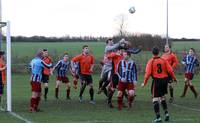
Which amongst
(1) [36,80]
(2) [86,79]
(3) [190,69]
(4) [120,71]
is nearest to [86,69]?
(2) [86,79]

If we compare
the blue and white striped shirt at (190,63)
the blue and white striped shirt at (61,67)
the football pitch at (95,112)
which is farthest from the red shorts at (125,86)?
the blue and white striped shirt at (190,63)

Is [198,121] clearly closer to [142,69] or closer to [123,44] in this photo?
[123,44]

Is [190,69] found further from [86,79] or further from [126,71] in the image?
[126,71]

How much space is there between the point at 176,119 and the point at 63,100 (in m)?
8.57

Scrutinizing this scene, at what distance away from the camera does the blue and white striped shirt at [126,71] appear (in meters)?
20.8

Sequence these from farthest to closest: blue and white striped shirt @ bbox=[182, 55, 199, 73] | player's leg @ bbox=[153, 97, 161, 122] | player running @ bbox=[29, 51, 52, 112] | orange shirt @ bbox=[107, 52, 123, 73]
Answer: blue and white striped shirt @ bbox=[182, 55, 199, 73] < orange shirt @ bbox=[107, 52, 123, 73] < player running @ bbox=[29, 51, 52, 112] < player's leg @ bbox=[153, 97, 161, 122]

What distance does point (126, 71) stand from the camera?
2073 centimetres

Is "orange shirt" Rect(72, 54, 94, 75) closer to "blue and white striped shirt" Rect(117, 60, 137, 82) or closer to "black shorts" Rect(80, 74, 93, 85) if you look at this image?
"black shorts" Rect(80, 74, 93, 85)

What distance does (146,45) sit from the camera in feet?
228

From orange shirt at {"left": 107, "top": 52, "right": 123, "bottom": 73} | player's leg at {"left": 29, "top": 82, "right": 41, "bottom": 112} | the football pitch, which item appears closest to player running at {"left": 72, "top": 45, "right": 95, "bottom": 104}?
the football pitch

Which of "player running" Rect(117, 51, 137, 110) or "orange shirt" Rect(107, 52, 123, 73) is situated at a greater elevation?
"orange shirt" Rect(107, 52, 123, 73)

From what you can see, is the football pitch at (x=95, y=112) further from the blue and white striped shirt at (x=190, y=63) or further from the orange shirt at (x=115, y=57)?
the blue and white striped shirt at (x=190, y=63)

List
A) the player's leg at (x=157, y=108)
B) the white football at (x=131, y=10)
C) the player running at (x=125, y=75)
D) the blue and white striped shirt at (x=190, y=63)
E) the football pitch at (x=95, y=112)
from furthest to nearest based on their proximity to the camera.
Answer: the white football at (x=131, y=10)
the blue and white striped shirt at (x=190, y=63)
the player running at (x=125, y=75)
the football pitch at (x=95, y=112)
the player's leg at (x=157, y=108)

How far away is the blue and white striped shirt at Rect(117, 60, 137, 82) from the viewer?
2078 cm
